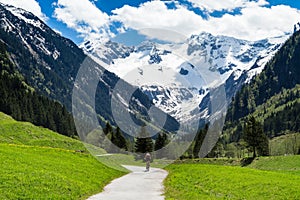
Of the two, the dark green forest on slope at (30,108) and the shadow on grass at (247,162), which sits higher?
the dark green forest on slope at (30,108)

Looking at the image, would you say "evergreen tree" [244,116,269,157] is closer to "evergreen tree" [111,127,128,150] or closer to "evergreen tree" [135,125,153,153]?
"evergreen tree" [135,125,153,153]

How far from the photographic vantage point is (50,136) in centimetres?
11650

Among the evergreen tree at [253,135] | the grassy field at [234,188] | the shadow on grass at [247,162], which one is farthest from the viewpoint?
the evergreen tree at [253,135]

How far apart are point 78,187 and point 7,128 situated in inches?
2977

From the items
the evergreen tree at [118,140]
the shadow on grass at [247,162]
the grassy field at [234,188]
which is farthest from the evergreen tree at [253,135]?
the grassy field at [234,188]

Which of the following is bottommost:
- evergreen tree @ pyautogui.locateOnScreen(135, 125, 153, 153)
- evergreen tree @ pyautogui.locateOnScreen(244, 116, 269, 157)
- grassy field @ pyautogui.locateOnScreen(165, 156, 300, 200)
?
grassy field @ pyautogui.locateOnScreen(165, 156, 300, 200)

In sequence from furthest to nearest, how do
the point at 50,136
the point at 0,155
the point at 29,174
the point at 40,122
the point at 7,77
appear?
the point at 7,77 < the point at 40,122 < the point at 50,136 < the point at 0,155 < the point at 29,174

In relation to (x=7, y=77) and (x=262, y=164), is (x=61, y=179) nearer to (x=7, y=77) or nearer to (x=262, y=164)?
(x=262, y=164)

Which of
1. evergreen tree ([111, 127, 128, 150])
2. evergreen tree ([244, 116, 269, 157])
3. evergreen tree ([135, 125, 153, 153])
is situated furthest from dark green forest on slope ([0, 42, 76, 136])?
evergreen tree ([244, 116, 269, 157])

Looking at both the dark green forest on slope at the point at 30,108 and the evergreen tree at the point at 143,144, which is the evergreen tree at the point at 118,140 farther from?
the dark green forest on slope at the point at 30,108

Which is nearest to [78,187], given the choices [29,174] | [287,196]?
[29,174]

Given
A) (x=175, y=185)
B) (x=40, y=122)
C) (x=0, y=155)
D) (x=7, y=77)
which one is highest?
(x=7, y=77)

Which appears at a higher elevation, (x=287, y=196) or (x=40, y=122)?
(x=40, y=122)

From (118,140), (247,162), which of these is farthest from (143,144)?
(247,162)
